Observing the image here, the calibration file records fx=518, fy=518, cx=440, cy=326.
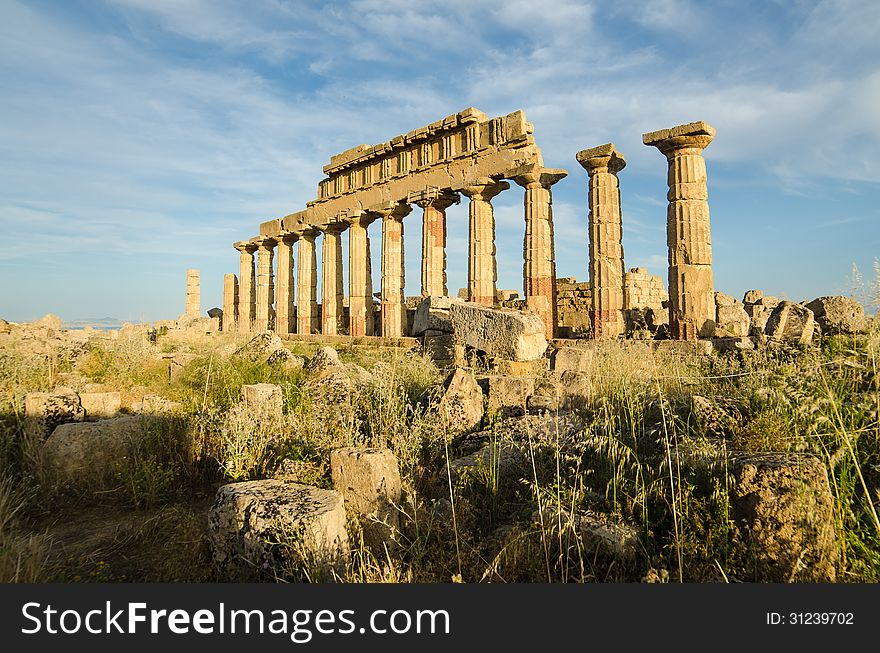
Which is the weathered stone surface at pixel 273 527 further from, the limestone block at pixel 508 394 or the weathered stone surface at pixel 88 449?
the limestone block at pixel 508 394

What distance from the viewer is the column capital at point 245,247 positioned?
2649cm

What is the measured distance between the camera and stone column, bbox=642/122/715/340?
12.7 metres

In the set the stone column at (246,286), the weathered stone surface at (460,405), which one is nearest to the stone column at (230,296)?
the stone column at (246,286)

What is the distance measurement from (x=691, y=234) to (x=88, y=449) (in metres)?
12.8

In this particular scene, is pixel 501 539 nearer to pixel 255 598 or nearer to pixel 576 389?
pixel 255 598

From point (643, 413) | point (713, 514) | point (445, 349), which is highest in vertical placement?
point (445, 349)

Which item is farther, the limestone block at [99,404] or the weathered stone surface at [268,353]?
the weathered stone surface at [268,353]

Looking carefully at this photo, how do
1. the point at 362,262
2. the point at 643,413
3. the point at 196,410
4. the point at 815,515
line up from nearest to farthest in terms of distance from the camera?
1. the point at 815,515
2. the point at 643,413
3. the point at 196,410
4. the point at 362,262

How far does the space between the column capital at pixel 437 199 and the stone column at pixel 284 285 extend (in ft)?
29.1

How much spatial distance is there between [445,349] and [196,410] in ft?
20.1

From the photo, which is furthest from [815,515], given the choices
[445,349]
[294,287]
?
[294,287]

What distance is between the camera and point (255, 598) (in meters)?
2.38

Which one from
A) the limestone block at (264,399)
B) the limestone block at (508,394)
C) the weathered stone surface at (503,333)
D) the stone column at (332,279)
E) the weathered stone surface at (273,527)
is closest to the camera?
the weathered stone surface at (273,527)

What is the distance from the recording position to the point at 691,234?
1277 cm
